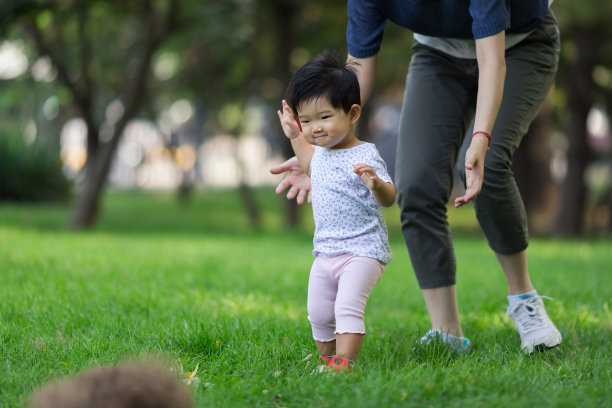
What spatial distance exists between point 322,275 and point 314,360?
0.33 metres

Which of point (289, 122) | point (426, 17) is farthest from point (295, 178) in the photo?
point (426, 17)

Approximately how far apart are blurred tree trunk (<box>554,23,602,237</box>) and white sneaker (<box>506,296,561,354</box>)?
8467 millimetres

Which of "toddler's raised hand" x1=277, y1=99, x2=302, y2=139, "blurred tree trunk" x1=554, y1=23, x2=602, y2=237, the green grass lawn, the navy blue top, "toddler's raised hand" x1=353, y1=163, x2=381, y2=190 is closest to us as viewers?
the green grass lawn

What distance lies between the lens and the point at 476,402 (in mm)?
2141

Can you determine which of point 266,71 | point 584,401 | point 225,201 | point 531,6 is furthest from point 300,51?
point 584,401

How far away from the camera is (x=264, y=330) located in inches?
124

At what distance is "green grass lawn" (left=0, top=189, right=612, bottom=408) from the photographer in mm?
2258

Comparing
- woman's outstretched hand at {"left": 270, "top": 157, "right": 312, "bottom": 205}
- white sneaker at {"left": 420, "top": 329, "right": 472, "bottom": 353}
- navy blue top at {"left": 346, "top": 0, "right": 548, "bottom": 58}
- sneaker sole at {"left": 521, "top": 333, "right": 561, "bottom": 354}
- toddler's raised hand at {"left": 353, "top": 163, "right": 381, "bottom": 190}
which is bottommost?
sneaker sole at {"left": 521, "top": 333, "right": 561, "bottom": 354}

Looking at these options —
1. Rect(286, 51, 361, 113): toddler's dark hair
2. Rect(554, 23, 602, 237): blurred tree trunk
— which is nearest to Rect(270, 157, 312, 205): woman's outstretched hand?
Rect(286, 51, 361, 113): toddler's dark hair

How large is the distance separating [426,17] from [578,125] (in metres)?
9.62

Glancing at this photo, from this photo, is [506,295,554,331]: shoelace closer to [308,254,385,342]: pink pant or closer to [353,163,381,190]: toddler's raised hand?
[308,254,385,342]: pink pant

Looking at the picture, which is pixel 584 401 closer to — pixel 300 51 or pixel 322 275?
pixel 322 275

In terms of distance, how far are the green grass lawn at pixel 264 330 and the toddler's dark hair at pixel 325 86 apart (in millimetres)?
990

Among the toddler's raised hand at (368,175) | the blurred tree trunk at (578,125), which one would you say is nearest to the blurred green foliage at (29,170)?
the blurred tree trunk at (578,125)
